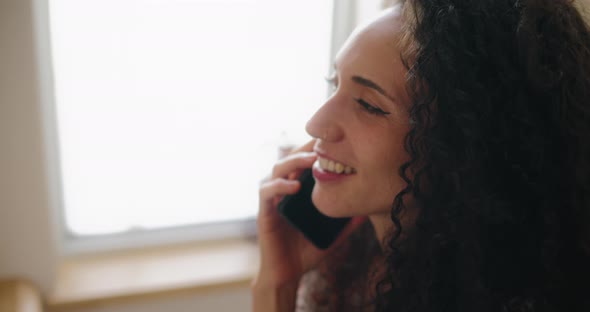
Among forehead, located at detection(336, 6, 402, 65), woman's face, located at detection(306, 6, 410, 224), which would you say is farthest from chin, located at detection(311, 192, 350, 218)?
forehead, located at detection(336, 6, 402, 65)

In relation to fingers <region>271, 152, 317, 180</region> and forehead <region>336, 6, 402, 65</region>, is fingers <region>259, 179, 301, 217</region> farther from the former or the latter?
forehead <region>336, 6, 402, 65</region>

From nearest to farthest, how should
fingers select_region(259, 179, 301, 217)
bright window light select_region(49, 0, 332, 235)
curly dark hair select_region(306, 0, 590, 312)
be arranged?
curly dark hair select_region(306, 0, 590, 312)
fingers select_region(259, 179, 301, 217)
bright window light select_region(49, 0, 332, 235)

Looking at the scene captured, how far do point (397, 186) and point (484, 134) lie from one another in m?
0.16

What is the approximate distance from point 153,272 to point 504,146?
34.0 inches

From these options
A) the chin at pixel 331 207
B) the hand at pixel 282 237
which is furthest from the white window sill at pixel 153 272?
the chin at pixel 331 207

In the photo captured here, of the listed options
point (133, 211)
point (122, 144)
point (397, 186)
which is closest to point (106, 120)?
point (122, 144)

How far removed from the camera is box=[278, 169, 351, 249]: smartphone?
0.99 meters

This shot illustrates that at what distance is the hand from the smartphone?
0.07 feet

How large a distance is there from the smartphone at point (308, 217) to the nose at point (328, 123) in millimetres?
203

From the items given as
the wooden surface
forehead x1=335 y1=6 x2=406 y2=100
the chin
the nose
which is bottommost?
the wooden surface

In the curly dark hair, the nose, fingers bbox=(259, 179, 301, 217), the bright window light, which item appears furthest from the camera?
the bright window light

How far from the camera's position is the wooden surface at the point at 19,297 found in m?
0.97

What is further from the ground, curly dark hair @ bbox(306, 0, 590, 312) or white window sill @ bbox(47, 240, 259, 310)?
curly dark hair @ bbox(306, 0, 590, 312)

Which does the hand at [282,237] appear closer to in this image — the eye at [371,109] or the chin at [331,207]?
the chin at [331,207]
